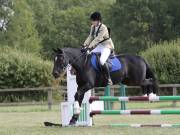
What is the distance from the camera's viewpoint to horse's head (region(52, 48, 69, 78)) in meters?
11.3

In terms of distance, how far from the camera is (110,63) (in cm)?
1233

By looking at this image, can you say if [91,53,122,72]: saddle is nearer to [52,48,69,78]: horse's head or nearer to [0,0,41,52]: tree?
[52,48,69,78]: horse's head

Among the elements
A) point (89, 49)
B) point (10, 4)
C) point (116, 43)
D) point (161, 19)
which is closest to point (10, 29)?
point (10, 4)

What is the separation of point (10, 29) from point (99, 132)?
57969 millimetres

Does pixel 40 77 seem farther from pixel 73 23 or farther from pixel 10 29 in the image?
pixel 73 23

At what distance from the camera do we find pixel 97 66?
40.0ft

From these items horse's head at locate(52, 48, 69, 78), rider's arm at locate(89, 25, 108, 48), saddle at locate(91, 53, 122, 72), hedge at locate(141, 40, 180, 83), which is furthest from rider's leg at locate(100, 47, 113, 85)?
hedge at locate(141, 40, 180, 83)

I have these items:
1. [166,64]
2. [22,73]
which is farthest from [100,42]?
[166,64]

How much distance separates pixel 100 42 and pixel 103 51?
0.75 ft

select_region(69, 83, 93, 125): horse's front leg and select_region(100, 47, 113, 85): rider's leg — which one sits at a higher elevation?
select_region(100, 47, 113, 85): rider's leg

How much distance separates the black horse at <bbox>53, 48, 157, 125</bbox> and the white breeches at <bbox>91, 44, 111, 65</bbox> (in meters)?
0.30

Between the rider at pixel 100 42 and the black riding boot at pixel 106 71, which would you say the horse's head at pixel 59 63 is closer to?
the rider at pixel 100 42

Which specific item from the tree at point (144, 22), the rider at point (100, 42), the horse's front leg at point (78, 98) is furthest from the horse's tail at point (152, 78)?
the tree at point (144, 22)

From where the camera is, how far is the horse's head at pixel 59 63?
11337 millimetres
